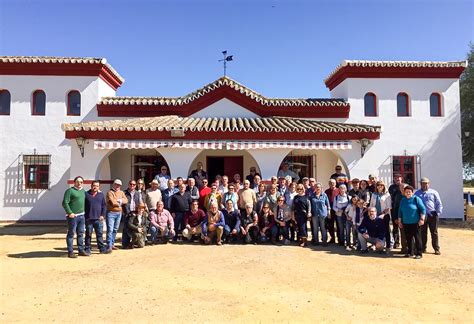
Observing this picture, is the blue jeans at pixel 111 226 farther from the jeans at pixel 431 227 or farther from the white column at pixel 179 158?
the jeans at pixel 431 227

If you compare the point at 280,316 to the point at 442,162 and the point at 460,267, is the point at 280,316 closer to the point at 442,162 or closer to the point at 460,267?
the point at 460,267

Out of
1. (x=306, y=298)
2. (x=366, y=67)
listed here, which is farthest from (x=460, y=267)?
(x=366, y=67)

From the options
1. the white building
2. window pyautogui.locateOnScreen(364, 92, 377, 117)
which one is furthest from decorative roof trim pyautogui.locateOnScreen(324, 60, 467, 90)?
window pyautogui.locateOnScreen(364, 92, 377, 117)

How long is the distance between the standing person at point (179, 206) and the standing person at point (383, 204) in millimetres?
4305

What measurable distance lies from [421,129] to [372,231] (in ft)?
25.7

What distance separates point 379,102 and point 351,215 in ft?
24.5

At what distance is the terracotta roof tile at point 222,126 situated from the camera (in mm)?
11023

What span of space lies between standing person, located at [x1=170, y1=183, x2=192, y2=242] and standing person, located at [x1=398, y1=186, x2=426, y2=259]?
16.0ft

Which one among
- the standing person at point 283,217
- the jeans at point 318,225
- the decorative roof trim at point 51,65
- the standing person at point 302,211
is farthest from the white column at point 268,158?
the decorative roof trim at point 51,65

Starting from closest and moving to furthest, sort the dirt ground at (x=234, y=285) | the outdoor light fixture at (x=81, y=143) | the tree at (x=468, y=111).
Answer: the dirt ground at (x=234, y=285) → the outdoor light fixture at (x=81, y=143) → the tree at (x=468, y=111)

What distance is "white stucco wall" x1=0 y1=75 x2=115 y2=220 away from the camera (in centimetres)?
1377

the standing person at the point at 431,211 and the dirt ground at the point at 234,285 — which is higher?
the standing person at the point at 431,211

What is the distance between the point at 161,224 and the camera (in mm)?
8891

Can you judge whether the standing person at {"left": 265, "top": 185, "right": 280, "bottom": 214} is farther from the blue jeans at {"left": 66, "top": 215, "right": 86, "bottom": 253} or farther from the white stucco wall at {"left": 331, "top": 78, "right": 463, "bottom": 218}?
the white stucco wall at {"left": 331, "top": 78, "right": 463, "bottom": 218}
